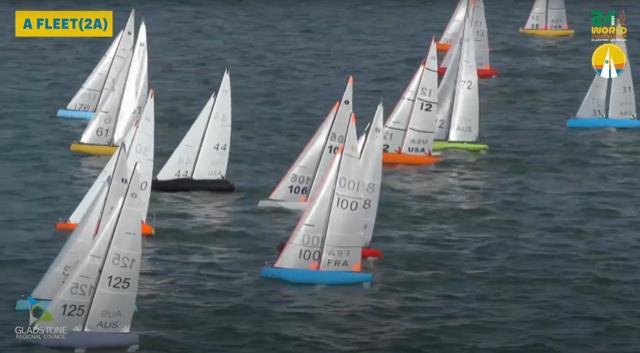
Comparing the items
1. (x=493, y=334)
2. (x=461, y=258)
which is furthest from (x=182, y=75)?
(x=493, y=334)

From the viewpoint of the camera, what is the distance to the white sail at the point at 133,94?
367 feet

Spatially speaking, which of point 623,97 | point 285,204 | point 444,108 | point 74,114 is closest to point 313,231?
point 285,204

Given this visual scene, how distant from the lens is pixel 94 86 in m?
124

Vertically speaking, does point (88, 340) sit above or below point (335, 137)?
below

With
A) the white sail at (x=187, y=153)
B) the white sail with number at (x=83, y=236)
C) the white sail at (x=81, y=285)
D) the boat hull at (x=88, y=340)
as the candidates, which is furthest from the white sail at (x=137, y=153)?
the boat hull at (x=88, y=340)

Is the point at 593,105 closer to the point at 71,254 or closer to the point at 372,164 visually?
the point at 372,164

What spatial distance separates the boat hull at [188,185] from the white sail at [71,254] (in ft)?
87.3

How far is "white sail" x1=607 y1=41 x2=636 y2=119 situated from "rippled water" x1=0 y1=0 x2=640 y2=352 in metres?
1.46

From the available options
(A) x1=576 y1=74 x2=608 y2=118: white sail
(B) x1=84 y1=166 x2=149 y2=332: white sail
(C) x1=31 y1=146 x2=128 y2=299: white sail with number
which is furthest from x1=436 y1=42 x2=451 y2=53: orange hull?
(B) x1=84 y1=166 x2=149 y2=332: white sail

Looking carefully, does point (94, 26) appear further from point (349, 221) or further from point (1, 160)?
point (349, 221)

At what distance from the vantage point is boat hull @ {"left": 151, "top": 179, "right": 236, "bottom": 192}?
341 ft

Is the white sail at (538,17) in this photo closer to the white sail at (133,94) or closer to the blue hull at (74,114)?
the blue hull at (74,114)

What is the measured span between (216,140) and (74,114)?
998 inches

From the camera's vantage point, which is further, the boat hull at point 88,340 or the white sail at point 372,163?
the white sail at point 372,163
